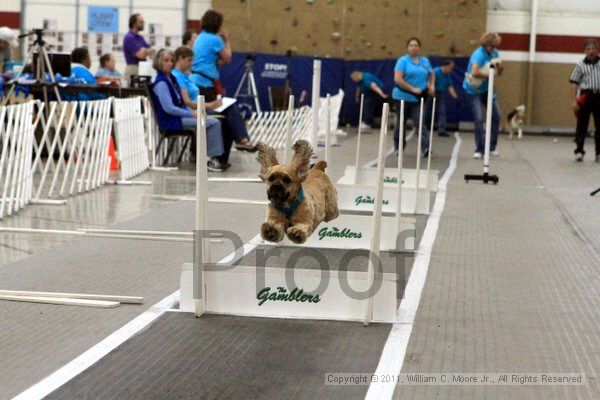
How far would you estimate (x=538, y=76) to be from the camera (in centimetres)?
2775

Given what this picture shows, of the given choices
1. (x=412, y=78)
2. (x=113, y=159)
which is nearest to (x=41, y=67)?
(x=113, y=159)

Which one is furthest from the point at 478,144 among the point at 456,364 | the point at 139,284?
the point at 456,364

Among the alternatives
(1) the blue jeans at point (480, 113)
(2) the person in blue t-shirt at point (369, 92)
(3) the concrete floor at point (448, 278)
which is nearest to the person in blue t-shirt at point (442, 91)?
(2) the person in blue t-shirt at point (369, 92)

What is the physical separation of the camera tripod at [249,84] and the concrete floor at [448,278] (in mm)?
12008

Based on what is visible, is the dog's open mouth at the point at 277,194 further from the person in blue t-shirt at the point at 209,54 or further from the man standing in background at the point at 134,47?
the man standing in background at the point at 134,47

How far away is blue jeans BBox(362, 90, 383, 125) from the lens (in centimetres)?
2541

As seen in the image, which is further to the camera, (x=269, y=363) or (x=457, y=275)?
(x=457, y=275)

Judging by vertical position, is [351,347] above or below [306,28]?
below

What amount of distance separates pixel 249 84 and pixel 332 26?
3045 mm

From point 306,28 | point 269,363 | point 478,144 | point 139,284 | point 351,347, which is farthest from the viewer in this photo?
point 306,28

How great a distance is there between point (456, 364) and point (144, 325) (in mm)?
1646

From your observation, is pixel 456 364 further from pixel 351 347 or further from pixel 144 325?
pixel 144 325

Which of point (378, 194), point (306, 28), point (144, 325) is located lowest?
point (144, 325)

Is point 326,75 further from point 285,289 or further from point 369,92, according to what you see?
point 285,289
